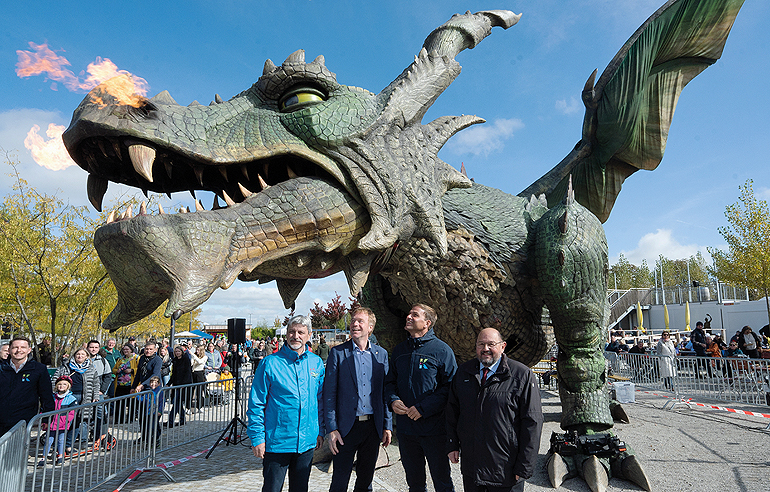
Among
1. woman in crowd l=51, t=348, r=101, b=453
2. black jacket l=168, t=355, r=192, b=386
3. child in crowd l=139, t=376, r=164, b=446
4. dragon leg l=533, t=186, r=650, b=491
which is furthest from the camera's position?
black jacket l=168, t=355, r=192, b=386

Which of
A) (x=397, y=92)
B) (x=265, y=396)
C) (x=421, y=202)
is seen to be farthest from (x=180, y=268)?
(x=397, y=92)

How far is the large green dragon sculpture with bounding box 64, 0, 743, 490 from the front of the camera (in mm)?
2367

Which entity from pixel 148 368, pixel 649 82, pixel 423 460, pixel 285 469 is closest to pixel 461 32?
pixel 649 82

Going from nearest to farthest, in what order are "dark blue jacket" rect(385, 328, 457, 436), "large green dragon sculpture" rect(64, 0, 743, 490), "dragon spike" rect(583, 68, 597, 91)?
"large green dragon sculpture" rect(64, 0, 743, 490), "dark blue jacket" rect(385, 328, 457, 436), "dragon spike" rect(583, 68, 597, 91)

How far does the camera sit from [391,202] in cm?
298

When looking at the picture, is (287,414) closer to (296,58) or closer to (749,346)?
(296,58)

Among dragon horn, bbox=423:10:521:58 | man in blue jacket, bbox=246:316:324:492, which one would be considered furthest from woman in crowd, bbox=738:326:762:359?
man in blue jacket, bbox=246:316:324:492

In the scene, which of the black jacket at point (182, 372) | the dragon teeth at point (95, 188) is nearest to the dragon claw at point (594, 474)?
the dragon teeth at point (95, 188)

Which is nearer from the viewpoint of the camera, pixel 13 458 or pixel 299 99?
pixel 299 99

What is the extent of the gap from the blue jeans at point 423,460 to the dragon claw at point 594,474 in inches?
52.4

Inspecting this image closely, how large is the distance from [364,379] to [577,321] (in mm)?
1892

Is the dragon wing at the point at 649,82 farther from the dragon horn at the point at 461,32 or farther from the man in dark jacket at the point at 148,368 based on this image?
the man in dark jacket at the point at 148,368

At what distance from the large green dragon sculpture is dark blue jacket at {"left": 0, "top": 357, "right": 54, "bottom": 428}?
12.0 ft

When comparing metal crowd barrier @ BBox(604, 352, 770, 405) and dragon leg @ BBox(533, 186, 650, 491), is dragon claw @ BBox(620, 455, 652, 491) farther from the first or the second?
metal crowd barrier @ BBox(604, 352, 770, 405)
